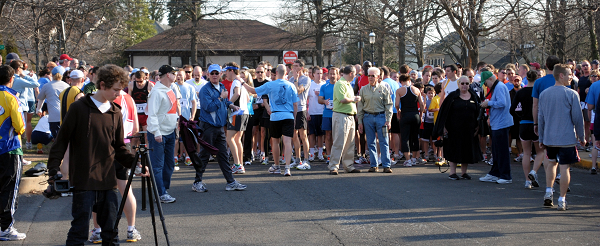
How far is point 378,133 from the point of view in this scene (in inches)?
420

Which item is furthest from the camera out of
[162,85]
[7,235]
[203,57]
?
[203,57]

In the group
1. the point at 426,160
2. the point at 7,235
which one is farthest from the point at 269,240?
the point at 426,160

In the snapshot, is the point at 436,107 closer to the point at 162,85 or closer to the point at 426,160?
the point at 426,160

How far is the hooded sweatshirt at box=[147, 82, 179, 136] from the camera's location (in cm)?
751

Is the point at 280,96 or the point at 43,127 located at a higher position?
the point at 280,96

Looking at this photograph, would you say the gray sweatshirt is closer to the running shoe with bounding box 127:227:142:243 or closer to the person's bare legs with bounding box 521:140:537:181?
the person's bare legs with bounding box 521:140:537:181

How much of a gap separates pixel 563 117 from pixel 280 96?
487 cm

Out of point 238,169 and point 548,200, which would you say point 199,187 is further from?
point 548,200

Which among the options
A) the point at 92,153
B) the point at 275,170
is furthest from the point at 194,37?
the point at 92,153

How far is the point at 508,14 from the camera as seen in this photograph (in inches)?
792

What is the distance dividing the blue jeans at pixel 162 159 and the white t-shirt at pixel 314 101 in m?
5.06

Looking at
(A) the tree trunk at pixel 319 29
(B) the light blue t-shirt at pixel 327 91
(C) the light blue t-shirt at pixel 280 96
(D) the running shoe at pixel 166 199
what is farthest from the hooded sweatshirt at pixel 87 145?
(A) the tree trunk at pixel 319 29

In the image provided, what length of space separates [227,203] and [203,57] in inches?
1547

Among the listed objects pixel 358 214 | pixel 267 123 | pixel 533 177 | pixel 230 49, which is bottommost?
pixel 358 214
